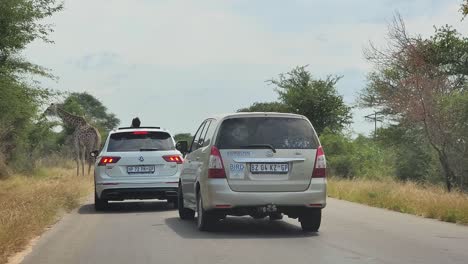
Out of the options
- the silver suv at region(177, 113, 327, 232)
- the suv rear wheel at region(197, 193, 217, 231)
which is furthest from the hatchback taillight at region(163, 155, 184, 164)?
the silver suv at region(177, 113, 327, 232)

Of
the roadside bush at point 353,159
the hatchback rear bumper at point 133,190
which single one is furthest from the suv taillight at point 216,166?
the roadside bush at point 353,159

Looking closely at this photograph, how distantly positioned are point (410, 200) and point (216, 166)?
7.51 meters

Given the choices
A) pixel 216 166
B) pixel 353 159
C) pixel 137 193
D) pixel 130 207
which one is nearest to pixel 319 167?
Answer: pixel 216 166

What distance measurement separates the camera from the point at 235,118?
12.2m

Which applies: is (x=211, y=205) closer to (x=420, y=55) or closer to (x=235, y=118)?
(x=235, y=118)

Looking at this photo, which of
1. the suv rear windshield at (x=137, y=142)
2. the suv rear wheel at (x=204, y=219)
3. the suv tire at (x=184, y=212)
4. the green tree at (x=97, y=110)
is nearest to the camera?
the suv rear wheel at (x=204, y=219)

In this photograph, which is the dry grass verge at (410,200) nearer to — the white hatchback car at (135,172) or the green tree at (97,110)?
the white hatchback car at (135,172)

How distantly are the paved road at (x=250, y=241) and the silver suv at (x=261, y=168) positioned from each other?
1.64 feet

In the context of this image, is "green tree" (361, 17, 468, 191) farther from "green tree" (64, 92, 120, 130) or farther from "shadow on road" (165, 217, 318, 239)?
"green tree" (64, 92, 120, 130)

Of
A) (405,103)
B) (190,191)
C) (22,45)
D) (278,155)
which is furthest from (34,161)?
(278,155)

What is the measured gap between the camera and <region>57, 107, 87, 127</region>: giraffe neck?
33.6m

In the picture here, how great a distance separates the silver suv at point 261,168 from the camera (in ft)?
38.9

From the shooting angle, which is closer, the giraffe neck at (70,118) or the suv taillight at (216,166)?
the suv taillight at (216,166)

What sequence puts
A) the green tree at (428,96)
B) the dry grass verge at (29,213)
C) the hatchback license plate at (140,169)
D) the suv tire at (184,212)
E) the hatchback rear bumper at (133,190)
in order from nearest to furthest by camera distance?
the dry grass verge at (29,213)
the suv tire at (184,212)
the hatchback rear bumper at (133,190)
the hatchback license plate at (140,169)
the green tree at (428,96)
